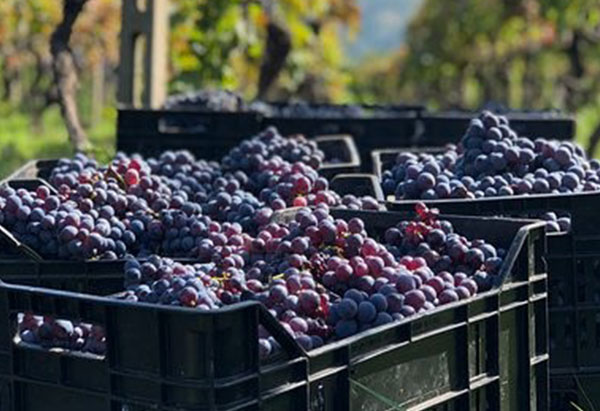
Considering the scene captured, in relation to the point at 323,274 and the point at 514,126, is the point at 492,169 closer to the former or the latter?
the point at 323,274

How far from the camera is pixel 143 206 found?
468 centimetres

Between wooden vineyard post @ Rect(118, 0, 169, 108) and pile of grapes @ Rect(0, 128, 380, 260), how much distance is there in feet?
13.6

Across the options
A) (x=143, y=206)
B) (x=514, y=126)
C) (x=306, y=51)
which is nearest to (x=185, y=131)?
(x=514, y=126)

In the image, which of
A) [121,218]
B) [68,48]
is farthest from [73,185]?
[68,48]

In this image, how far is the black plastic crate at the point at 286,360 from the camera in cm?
295

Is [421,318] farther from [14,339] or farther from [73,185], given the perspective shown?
[73,185]

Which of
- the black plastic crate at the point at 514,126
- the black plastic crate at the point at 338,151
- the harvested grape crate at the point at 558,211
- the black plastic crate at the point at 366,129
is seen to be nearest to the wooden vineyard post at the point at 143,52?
the black plastic crate at the point at 366,129

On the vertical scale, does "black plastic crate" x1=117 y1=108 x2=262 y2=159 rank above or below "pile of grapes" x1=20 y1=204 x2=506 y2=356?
above

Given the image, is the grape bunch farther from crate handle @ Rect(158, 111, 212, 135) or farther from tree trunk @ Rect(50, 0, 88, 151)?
tree trunk @ Rect(50, 0, 88, 151)

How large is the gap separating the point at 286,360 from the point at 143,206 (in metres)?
1.69

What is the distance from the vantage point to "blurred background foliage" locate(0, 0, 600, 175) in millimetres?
12594

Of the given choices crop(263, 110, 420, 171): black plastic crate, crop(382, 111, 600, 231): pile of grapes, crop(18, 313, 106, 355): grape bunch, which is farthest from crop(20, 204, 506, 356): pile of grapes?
crop(263, 110, 420, 171): black plastic crate

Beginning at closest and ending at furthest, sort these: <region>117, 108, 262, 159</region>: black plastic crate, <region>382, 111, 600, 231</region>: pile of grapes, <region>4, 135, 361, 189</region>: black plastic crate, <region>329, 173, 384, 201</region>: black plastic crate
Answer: <region>382, 111, 600, 231</region>: pile of grapes
<region>329, 173, 384, 201</region>: black plastic crate
<region>4, 135, 361, 189</region>: black plastic crate
<region>117, 108, 262, 159</region>: black plastic crate

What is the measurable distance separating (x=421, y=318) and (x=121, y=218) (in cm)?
157
